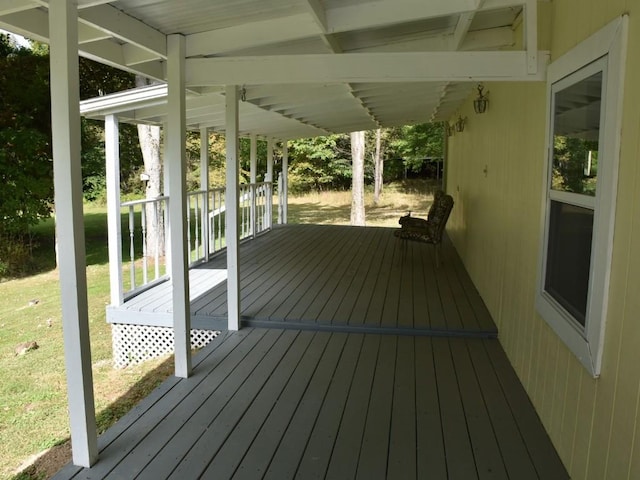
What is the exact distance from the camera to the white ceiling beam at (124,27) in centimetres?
256

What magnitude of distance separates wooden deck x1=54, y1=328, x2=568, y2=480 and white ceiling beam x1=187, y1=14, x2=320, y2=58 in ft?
6.83

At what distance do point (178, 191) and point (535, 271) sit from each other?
2182 millimetres

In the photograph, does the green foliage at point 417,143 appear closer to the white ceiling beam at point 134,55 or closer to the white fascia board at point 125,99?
the white fascia board at point 125,99

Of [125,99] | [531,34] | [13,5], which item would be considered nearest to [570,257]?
[531,34]

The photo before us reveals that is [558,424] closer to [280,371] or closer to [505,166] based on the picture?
[280,371]

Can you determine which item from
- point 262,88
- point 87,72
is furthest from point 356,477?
point 87,72

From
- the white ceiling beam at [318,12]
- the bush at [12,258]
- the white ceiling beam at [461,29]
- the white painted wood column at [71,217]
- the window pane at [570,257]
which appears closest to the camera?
the white painted wood column at [71,217]

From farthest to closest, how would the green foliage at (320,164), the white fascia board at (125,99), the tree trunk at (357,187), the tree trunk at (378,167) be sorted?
the green foliage at (320,164) → the tree trunk at (378,167) → the tree trunk at (357,187) → the white fascia board at (125,99)

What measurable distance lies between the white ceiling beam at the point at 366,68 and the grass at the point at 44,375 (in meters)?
2.86

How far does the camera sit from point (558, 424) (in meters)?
2.51

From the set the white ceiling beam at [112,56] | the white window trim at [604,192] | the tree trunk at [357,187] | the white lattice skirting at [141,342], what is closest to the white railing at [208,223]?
the white lattice skirting at [141,342]

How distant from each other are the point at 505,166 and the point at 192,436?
3.03m

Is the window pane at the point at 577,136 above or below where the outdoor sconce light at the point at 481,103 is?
below

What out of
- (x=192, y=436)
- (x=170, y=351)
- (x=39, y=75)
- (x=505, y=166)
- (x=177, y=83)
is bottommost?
(x=170, y=351)
